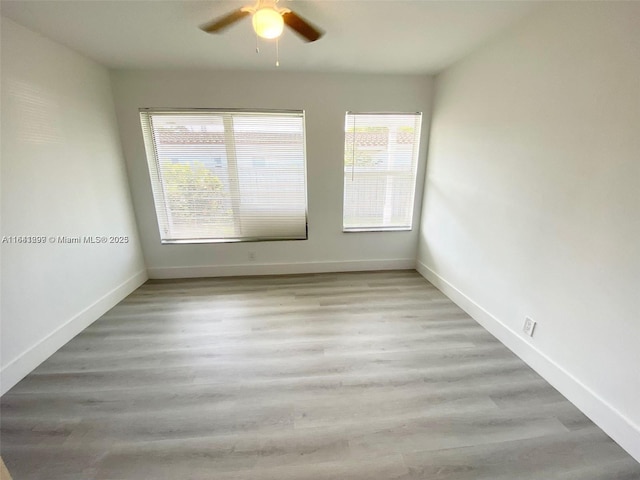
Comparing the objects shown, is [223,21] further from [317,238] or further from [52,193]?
[317,238]

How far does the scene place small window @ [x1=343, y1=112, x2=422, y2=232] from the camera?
9.92 feet

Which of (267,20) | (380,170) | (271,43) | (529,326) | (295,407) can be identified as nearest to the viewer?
(267,20)

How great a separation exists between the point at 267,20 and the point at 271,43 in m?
0.85

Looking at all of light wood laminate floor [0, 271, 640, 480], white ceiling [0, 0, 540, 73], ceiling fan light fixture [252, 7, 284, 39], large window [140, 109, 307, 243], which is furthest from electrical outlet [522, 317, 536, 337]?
ceiling fan light fixture [252, 7, 284, 39]

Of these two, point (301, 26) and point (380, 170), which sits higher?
point (301, 26)

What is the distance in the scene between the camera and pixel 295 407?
1.50 metres

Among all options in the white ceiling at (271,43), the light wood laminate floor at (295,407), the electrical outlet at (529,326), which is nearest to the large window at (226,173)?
the white ceiling at (271,43)

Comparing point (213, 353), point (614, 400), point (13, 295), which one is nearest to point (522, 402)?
point (614, 400)

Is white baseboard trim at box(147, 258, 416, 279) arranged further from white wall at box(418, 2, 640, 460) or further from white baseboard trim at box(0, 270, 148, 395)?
white wall at box(418, 2, 640, 460)

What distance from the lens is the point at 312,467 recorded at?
1192mm

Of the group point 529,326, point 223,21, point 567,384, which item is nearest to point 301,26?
point 223,21

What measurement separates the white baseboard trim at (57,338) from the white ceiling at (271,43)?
2184mm

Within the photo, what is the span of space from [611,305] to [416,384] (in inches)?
44.2

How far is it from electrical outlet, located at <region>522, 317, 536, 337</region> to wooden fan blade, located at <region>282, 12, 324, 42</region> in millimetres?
2399
